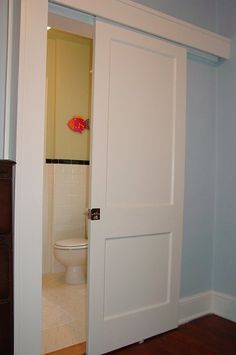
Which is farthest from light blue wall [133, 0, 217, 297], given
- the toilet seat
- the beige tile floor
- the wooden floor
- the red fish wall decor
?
the red fish wall decor

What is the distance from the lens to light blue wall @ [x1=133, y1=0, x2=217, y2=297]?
258cm

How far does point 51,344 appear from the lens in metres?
2.17

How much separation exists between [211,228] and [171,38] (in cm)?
161

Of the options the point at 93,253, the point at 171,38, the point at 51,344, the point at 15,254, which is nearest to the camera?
the point at 15,254

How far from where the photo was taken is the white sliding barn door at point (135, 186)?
2.01 metres

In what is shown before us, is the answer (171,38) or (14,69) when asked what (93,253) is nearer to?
(14,69)

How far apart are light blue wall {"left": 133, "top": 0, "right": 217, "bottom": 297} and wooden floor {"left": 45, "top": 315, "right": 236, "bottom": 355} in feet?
0.95

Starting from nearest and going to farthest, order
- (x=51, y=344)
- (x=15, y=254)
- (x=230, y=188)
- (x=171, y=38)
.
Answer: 1. (x=15, y=254)
2. (x=51, y=344)
3. (x=171, y=38)
4. (x=230, y=188)

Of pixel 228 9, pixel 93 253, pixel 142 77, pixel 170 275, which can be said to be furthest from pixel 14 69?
pixel 228 9

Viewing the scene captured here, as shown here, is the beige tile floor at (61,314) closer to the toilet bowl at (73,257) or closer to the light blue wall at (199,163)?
the toilet bowl at (73,257)

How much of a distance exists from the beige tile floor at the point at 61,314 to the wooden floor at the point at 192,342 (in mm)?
144

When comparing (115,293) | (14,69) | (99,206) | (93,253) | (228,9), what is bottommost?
(115,293)

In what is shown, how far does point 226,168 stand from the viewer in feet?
8.90

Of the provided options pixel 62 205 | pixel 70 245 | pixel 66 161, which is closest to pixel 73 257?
pixel 70 245
